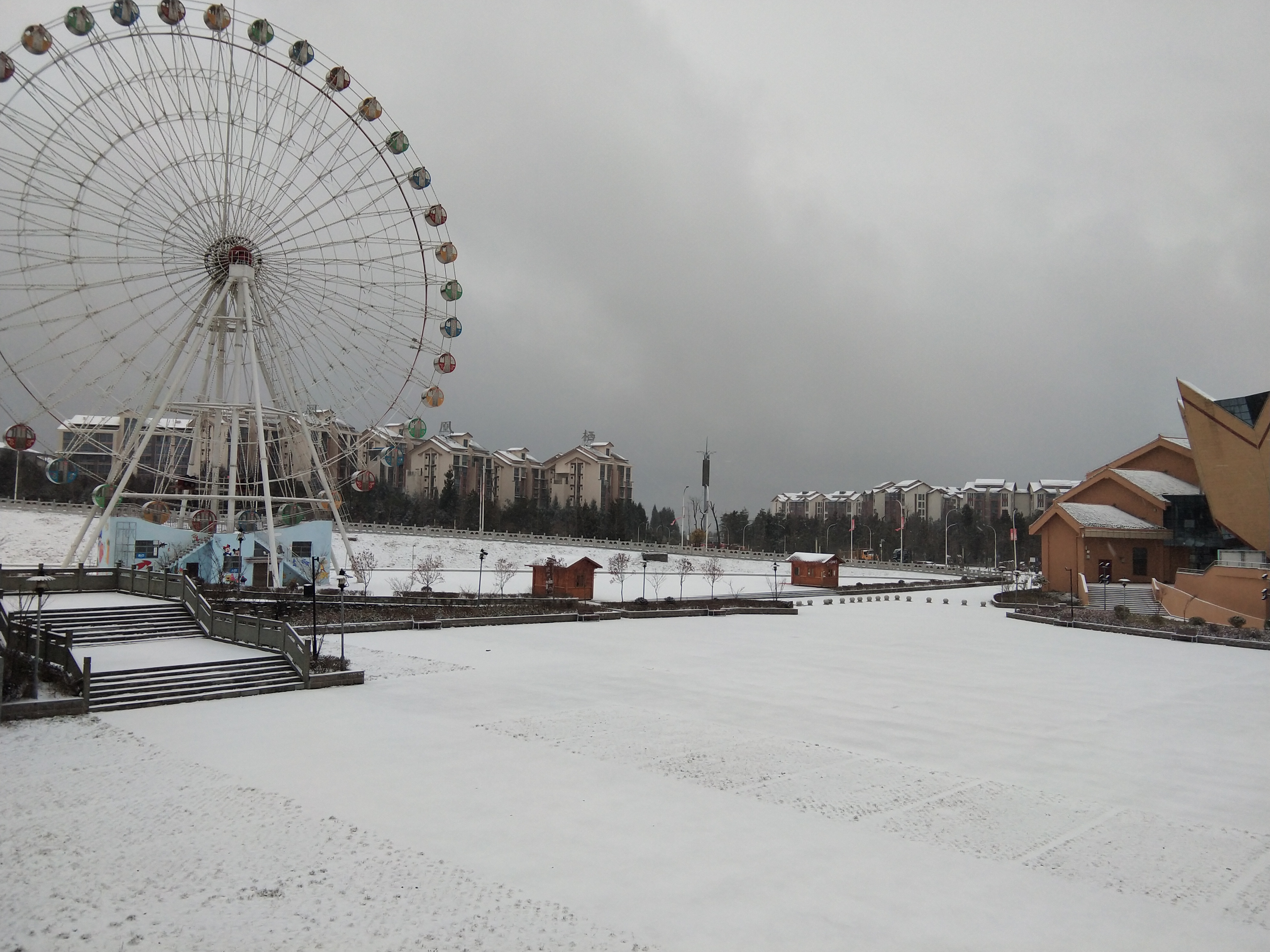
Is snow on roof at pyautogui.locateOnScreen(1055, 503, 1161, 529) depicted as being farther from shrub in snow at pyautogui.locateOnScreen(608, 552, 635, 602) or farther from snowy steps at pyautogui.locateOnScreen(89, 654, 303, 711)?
snowy steps at pyautogui.locateOnScreen(89, 654, 303, 711)

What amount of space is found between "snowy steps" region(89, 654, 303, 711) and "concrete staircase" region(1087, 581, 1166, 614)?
4287 cm

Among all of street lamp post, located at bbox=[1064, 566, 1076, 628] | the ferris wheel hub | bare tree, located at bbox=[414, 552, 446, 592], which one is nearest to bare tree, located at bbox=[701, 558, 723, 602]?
bare tree, located at bbox=[414, 552, 446, 592]

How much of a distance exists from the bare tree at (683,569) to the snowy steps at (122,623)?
2506cm

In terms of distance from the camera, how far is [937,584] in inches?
2554

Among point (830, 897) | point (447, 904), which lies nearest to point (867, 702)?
point (830, 897)

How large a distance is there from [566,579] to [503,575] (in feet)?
30.8

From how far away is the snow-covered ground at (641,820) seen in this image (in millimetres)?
7852

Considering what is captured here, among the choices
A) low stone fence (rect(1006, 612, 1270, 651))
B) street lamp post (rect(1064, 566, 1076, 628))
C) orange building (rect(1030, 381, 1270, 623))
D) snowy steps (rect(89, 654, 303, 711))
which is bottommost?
snowy steps (rect(89, 654, 303, 711))

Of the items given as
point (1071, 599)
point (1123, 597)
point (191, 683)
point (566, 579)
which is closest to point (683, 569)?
point (566, 579)

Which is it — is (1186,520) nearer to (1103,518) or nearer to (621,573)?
(1103,518)

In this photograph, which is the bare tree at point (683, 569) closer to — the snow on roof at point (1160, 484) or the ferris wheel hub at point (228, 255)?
the ferris wheel hub at point (228, 255)

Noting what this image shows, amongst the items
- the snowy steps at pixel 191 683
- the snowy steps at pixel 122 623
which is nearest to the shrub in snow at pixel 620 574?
the snowy steps at pixel 122 623

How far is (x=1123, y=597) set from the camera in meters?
47.4

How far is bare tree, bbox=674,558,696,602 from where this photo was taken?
5306cm
